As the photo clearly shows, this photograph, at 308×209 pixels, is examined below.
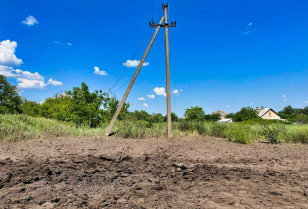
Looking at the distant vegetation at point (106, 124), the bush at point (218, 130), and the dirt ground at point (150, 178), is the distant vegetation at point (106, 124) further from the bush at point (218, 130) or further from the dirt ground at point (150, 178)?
the dirt ground at point (150, 178)

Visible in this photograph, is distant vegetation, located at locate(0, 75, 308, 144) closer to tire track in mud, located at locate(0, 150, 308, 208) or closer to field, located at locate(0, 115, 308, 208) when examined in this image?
field, located at locate(0, 115, 308, 208)

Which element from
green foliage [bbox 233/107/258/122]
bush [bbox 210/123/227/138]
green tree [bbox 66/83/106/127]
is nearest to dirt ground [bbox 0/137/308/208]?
bush [bbox 210/123/227/138]

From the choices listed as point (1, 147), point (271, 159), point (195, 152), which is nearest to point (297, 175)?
point (271, 159)

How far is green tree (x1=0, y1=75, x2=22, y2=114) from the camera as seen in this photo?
92.7ft

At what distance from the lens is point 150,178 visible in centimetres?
420

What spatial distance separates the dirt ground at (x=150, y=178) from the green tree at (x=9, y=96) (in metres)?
26.5

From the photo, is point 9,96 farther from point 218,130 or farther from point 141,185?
point 141,185

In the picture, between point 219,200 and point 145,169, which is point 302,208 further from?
point 145,169

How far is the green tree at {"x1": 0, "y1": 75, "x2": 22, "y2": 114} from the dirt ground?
26460 mm

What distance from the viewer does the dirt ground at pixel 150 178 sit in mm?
3094

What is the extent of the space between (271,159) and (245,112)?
177 ft

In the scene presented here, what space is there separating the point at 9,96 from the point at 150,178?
32.6 meters

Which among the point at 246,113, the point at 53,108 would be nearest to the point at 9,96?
the point at 53,108

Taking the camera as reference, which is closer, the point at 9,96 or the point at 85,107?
the point at 85,107
